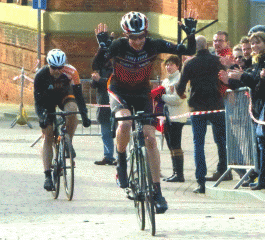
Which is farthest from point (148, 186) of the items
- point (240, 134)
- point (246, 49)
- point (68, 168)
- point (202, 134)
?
point (246, 49)

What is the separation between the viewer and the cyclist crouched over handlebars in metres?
11.5

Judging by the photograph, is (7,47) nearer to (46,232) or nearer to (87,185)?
(87,185)

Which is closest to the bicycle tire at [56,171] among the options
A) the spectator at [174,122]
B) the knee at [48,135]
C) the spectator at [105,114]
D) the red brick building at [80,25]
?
the knee at [48,135]

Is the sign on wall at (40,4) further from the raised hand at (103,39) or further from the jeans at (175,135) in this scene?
the raised hand at (103,39)

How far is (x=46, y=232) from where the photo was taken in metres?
8.71

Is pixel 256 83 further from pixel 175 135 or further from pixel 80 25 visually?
pixel 80 25

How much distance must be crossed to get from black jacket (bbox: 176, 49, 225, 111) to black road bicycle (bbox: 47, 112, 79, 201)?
1.69 meters

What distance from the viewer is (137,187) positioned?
9.09 m

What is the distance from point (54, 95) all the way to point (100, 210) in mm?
Answer: 1789

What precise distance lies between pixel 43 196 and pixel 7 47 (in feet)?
57.2

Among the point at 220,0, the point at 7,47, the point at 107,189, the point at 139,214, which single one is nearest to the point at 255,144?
the point at 107,189

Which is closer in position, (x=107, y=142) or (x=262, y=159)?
(x=262, y=159)

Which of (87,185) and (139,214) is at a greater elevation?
(139,214)

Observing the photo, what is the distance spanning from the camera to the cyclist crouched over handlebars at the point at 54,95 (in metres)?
11.5
